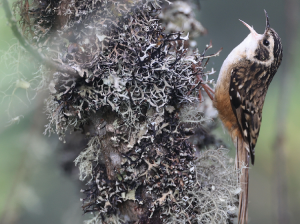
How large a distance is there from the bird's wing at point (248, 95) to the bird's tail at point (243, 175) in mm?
70

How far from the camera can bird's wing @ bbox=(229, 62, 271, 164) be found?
2.22 metres

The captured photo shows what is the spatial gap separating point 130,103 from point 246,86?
1.31 m

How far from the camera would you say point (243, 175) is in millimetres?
2068

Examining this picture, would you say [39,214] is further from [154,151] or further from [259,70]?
[259,70]

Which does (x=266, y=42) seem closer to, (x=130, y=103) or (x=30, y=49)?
(x=130, y=103)

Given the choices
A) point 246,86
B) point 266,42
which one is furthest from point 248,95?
point 266,42

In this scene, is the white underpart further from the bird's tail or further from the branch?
the branch

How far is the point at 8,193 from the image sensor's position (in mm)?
1646

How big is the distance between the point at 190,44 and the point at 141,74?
2.25 feet

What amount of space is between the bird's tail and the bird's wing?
0.07 meters

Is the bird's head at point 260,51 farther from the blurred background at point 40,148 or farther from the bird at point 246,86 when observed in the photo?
the blurred background at point 40,148

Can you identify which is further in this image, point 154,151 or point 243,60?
point 243,60

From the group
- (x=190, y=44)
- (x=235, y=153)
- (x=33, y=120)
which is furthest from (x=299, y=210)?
(x=33, y=120)

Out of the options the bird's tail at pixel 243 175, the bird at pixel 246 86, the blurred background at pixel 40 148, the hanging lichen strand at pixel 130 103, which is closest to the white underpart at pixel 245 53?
the bird at pixel 246 86
